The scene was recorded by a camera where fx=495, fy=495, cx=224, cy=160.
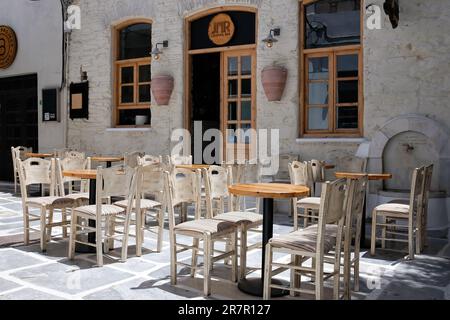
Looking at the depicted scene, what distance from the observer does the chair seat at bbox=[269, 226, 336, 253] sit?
10.3 ft

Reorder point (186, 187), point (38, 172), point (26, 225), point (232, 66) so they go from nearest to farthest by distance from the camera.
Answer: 1. point (186, 187)
2. point (26, 225)
3. point (38, 172)
4. point (232, 66)

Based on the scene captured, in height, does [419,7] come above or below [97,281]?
above

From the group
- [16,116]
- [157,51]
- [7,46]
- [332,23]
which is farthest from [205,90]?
[7,46]

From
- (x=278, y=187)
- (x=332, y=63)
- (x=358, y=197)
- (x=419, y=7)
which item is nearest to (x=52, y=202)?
(x=278, y=187)

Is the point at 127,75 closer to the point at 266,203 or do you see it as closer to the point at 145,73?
the point at 145,73

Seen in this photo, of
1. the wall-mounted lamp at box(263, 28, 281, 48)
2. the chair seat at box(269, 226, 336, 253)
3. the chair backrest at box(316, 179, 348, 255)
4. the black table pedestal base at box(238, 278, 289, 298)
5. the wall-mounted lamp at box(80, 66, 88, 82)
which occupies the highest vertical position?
the wall-mounted lamp at box(263, 28, 281, 48)

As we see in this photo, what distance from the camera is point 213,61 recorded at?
28.6 feet

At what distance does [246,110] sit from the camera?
823 centimetres

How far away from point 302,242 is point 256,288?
2.20ft

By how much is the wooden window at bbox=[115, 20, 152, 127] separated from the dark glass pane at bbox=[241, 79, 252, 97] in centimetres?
197

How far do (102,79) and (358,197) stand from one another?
729 centimetres

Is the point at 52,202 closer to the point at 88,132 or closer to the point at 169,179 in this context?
the point at 169,179

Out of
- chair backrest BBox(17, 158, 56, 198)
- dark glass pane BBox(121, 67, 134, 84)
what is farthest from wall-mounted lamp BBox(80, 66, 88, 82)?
chair backrest BBox(17, 158, 56, 198)

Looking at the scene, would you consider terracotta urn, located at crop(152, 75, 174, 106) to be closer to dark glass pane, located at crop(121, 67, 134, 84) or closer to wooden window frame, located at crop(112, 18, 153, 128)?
wooden window frame, located at crop(112, 18, 153, 128)
